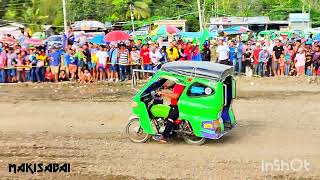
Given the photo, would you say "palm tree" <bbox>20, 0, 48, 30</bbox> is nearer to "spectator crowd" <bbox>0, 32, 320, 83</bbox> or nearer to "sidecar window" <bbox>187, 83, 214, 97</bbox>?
"spectator crowd" <bbox>0, 32, 320, 83</bbox>

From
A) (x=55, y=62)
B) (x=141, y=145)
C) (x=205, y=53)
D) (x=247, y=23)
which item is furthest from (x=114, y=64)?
(x=247, y=23)

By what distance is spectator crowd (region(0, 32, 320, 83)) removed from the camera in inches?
887

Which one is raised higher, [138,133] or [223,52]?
[223,52]

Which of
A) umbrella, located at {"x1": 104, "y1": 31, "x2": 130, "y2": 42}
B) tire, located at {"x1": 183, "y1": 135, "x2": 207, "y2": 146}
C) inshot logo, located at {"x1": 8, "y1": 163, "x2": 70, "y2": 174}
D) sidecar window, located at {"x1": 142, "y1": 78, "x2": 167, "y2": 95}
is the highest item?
umbrella, located at {"x1": 104, "y1": 31, "x2": 130, "y2": 42}

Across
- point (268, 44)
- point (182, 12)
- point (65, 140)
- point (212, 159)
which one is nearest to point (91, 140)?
point (65, 140)

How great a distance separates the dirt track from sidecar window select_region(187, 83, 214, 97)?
3.95 ft

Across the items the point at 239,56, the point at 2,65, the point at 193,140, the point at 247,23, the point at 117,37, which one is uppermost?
the point at 247,23

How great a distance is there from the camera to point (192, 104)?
1225 cm

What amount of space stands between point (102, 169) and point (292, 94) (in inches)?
400

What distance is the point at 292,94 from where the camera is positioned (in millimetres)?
18938

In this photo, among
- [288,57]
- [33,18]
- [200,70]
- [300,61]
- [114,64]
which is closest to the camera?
[200,70]

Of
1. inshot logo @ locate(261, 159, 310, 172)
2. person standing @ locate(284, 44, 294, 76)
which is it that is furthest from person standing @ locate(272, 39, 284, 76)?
inshot logo @ locate(261, 159, 310, 172)

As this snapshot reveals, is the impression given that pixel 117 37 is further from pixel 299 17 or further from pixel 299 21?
pixel 299 17

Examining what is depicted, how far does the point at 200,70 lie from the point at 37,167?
4.19 meters
